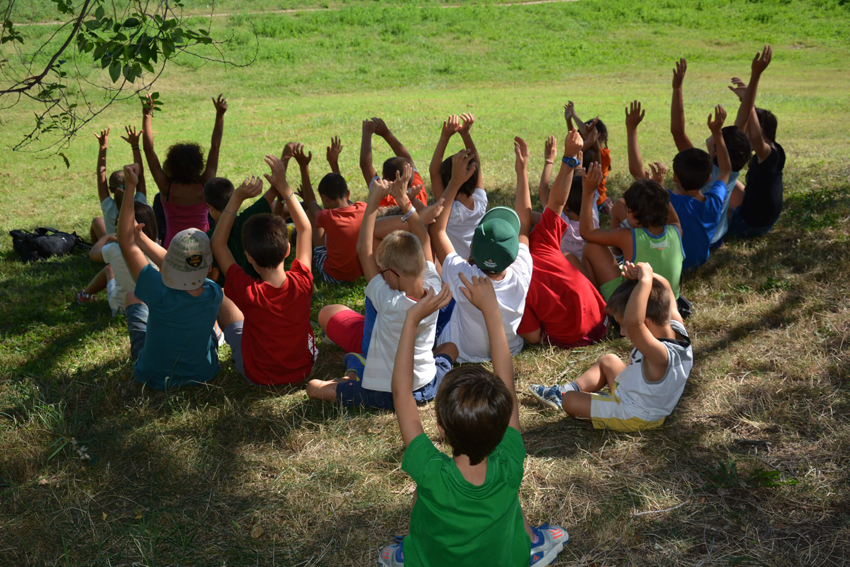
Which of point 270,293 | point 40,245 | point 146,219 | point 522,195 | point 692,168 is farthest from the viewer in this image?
point 40,245

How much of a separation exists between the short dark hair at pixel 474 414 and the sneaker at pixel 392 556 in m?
0.71

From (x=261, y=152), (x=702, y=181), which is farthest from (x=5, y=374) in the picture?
(x=261, y=152)

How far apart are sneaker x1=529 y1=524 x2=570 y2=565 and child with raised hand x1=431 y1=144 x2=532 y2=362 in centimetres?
148

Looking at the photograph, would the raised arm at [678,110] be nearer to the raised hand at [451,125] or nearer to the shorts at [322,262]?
the raised hand at [451,125]

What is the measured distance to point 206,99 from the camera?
19.7m

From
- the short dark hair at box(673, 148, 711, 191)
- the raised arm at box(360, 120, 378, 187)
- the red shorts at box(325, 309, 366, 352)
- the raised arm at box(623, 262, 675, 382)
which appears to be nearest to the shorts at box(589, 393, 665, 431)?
the raised arm at box(623, 262, 675, 382)

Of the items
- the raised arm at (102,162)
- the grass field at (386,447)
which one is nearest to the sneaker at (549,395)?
the grass field at (386,447)

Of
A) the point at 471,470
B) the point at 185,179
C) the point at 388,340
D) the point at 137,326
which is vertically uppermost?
the point at 185,179

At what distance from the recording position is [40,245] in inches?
298

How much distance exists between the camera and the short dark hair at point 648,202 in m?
4.71

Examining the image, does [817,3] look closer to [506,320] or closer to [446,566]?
[506,320]

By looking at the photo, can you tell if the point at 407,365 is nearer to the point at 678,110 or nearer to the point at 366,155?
the point at 366,155

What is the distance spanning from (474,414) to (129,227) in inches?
116

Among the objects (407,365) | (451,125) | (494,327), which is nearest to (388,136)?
(451,125)
